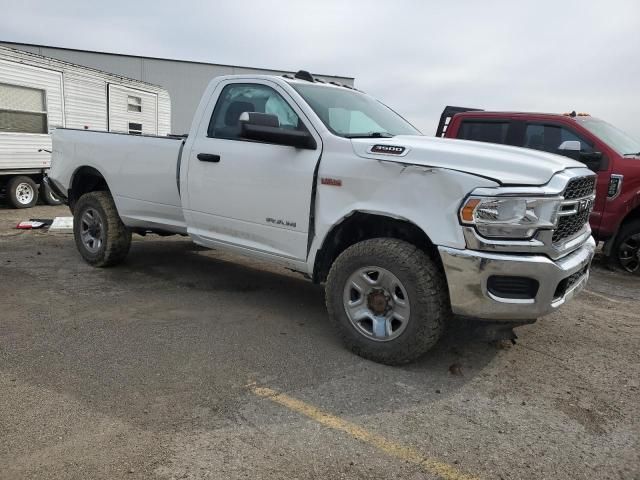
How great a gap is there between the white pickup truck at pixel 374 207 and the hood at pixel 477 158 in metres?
0.01

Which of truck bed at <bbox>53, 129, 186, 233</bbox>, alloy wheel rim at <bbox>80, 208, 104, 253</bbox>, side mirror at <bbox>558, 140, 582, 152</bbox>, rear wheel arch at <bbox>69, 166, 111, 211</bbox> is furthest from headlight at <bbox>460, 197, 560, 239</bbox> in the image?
rear wheel arch at <bbox>69, 166, 111, 211</bbox>

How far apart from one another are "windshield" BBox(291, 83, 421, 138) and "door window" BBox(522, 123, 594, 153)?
10.3 ft

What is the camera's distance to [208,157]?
15.1ft

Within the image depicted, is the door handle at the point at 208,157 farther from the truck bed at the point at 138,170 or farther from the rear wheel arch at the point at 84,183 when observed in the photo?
the rear wheel arch at the point at 84,183

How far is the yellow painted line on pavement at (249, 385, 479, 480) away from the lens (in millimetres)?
2569

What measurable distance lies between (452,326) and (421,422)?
1.67 meters

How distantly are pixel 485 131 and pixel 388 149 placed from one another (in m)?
4.70

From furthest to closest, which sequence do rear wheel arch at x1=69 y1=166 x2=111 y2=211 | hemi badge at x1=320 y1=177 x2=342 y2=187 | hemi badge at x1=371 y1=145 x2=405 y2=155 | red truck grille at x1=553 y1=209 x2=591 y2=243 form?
rear wheel arch at x1=69 y1=166 x2=111 y2=211
hemi badge at x1=320 y1=177 x2=342 y2=187
hemi badge at x1=371 y1=145 x2=405 y2=155
red truck grille at x1=553 y1=209 x2=591 y2=243

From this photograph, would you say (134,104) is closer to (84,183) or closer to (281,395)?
(84,183)

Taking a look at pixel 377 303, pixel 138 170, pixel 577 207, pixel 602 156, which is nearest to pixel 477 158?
pixel 577 207

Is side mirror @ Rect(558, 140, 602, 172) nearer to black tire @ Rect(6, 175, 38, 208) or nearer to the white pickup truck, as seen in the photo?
the white pickup truck

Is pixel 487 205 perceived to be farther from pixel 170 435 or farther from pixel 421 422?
pixel 170 435

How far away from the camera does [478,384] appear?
11.5 ft

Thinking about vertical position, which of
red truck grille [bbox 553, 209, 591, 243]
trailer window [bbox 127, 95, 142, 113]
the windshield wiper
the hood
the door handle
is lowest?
red truck grille [bbox 553, 209, 591, 243]
